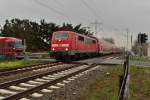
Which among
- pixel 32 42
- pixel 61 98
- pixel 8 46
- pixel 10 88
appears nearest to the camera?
pixel 61 98

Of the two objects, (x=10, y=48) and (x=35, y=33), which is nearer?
(x=10, y=48)

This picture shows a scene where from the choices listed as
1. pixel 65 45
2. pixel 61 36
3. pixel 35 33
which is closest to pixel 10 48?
pixel 61 36

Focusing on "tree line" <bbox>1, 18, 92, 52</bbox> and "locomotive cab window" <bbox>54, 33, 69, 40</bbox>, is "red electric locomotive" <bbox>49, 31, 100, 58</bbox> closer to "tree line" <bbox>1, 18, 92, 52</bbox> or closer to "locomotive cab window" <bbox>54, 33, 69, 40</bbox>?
"locomotive cab window" <bbox>54, 33, 69, 40</bbox>

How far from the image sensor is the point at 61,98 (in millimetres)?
11367

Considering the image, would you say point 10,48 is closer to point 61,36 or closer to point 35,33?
point 61,36

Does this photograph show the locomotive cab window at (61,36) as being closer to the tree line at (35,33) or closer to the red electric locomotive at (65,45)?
the red electric locomotive at (65,45)

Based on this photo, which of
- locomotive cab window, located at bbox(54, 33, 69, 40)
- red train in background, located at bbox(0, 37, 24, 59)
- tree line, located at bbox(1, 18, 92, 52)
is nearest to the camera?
locomotive cab window, located at bbox(54, 33, 69, 40)

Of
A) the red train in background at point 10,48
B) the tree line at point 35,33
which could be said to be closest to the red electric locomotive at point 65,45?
the red train in background at point 10,48

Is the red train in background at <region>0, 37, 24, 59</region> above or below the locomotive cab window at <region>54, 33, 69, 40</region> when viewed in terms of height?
below

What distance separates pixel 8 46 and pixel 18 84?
29975mm

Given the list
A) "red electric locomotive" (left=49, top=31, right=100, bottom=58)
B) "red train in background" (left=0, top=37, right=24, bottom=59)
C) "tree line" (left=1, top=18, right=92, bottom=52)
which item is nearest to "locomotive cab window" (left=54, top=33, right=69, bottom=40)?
"red electric locomotive" (left=49, top=31, right=100, bottom=58)

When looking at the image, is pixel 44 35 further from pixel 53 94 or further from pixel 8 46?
pixel 53 94

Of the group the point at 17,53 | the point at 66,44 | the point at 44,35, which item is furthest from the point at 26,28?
the point at 66,44

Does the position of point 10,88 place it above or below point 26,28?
below
